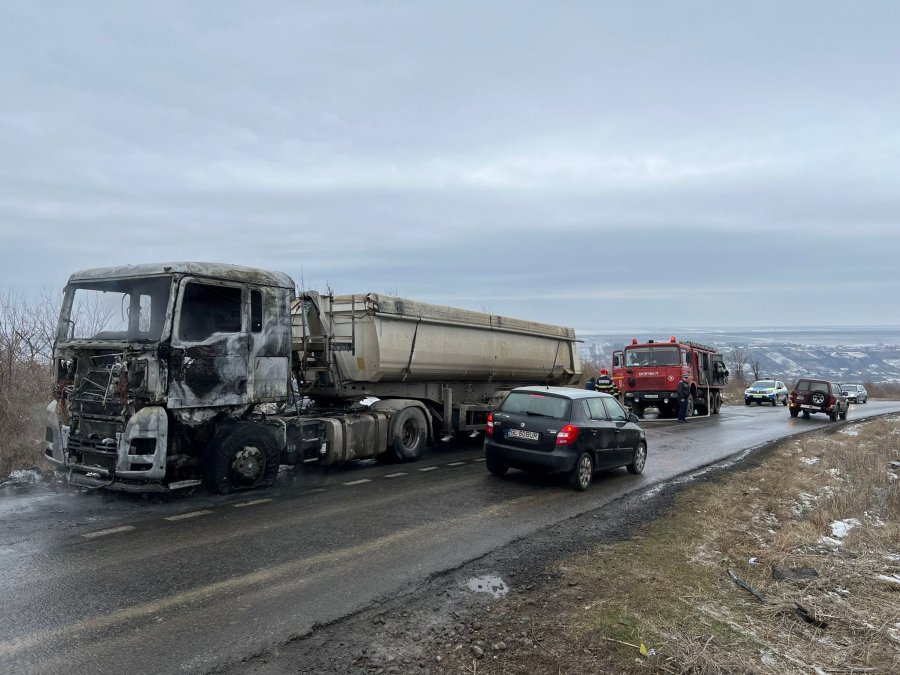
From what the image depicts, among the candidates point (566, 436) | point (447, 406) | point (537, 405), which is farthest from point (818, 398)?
point (566, 436)

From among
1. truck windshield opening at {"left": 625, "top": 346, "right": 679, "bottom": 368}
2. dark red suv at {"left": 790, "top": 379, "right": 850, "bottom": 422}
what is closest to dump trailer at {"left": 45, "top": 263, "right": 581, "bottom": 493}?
truck windshield opening at {"left": 625, "top": 346, "right": 679, "bottom": 368}

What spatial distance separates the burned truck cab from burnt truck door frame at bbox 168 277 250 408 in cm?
1

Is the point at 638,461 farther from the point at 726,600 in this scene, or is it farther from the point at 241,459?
the point at 241,459

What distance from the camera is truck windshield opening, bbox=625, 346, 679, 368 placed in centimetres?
2509

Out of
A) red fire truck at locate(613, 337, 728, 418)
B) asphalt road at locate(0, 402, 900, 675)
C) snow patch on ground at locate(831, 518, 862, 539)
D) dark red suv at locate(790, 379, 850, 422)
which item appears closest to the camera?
asphalt road at locate(0, 402, 900, 675)

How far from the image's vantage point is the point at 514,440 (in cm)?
1002

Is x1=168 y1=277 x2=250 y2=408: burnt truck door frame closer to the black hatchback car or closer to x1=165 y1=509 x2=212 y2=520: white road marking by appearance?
x1=165 y1=509 x2=212 y2=520: white road marking

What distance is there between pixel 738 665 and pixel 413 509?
4793 mm

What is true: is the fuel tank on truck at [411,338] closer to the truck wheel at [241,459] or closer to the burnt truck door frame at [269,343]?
the burnt truck door frame at [269,343]

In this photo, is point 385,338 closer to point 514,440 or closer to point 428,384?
point 428,384

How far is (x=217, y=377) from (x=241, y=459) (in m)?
1.21

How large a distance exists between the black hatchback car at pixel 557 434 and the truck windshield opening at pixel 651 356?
49.7ft

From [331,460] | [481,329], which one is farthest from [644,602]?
[481,329]

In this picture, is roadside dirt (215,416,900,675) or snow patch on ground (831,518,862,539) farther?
snow patch on ground (831,518,862,539)
